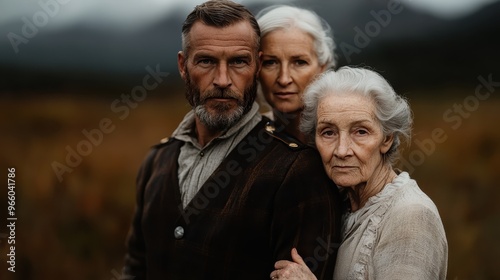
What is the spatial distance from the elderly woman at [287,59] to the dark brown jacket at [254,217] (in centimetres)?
52

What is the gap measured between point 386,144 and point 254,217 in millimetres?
644

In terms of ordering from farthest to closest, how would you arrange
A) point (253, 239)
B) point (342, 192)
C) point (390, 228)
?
point (342, 192), point (253, 239), point (390, 228)

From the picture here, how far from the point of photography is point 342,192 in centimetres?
301

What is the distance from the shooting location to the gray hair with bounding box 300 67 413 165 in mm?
2699

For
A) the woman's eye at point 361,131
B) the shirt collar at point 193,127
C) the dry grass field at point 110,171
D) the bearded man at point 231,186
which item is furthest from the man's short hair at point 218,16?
the dry grass field at point 110,171

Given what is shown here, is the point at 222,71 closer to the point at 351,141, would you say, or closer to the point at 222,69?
the point at 222,69

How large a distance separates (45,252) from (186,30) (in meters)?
4.05

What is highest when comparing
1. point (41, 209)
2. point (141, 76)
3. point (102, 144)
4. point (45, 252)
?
point (141, 76)

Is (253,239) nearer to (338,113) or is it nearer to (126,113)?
(338,113)

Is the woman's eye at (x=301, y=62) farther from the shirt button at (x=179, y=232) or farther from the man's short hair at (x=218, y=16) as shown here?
the shirt button at (x=179, y=232)

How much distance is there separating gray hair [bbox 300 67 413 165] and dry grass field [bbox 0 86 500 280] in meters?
2.76

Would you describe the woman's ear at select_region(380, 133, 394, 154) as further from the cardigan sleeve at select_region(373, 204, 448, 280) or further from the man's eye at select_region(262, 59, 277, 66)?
the man's eye at select_region(262, 59, 277, 66)

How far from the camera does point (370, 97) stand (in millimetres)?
2691

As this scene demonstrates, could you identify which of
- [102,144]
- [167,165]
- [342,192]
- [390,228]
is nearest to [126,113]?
[102,144]
